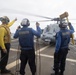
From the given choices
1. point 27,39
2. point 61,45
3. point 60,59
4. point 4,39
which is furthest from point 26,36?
point 60,59

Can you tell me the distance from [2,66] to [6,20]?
1667 millimetres

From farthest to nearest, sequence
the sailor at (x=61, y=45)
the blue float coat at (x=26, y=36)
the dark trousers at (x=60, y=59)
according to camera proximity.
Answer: the dark trousers at (x=60, y=59)
the sailor at (x=61, y=45)
the blue float coat at (x=26, y=36)

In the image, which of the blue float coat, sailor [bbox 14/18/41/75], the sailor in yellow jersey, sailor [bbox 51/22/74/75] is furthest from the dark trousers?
the sailor in yellow jersey

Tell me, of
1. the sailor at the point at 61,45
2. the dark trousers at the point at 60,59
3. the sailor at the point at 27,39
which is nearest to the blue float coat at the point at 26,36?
the sailor at the point at 27,39

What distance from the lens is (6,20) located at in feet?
22.8

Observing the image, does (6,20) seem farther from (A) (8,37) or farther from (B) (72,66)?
(B) (72,66)

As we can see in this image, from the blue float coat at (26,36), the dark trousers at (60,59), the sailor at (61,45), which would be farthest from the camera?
the dark trousers at (60,59)

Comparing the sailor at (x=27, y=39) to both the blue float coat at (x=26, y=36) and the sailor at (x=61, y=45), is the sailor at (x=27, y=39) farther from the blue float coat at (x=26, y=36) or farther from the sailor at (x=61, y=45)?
the sailor at (x=61, y=45)

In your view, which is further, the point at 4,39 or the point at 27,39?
the point at 4,39

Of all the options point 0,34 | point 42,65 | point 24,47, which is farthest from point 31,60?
point 42,65

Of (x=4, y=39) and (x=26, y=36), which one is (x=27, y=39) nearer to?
(x=26, y=36)

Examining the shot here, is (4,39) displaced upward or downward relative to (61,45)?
upward

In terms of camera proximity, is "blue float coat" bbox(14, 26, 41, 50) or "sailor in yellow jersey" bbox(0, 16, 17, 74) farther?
"sailor in yellow jersey" bbox(0, 16, 17, 74)

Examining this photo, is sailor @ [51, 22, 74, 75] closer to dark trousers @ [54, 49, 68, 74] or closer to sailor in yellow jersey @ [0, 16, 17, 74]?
dark trousers @ [54, 49, 68, 74]
